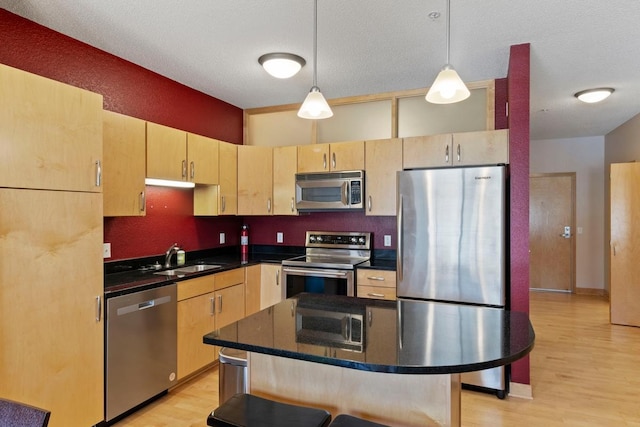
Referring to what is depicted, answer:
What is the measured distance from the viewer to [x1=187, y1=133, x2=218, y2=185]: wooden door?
3439 millimetres

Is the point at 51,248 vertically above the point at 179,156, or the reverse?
the point at 179,156

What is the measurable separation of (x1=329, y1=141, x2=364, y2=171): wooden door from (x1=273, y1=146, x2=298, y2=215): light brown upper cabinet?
0.41 metres

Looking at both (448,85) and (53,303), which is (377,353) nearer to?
(448,85)

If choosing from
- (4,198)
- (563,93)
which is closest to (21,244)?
(4,198)

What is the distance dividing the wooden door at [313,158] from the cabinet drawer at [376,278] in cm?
112

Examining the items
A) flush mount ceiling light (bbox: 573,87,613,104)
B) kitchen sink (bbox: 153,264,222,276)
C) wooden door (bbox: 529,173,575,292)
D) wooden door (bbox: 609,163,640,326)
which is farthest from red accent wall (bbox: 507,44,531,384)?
wooden door (bbox: 529,173,575,292)

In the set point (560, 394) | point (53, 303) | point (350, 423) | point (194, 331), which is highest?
point (53, 303)

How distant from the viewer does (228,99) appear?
14.1ft

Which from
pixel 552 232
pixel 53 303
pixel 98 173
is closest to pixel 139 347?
pixel 53 303

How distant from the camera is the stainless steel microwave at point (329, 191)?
3781 millimetres

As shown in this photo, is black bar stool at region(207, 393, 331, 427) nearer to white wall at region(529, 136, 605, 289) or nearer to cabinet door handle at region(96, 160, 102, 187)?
cabinet door handle at region(96, 160, 102, 187)

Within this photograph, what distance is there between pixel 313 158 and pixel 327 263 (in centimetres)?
109

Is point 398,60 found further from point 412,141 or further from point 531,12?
point 531,12

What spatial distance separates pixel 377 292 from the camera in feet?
11.3
